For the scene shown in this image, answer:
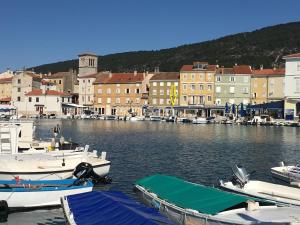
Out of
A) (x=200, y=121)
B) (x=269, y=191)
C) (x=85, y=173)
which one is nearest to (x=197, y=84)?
(x=200, y=121)

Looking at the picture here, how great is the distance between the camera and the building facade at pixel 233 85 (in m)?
Result: 118

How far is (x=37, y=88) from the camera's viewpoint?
139 m

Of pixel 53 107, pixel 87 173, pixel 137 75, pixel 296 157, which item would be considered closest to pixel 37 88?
pixel 53 107

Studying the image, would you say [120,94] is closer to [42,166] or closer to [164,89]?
[164,89]

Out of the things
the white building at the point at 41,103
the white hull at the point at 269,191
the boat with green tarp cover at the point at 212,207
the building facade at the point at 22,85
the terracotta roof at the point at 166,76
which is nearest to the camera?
the boat with green tarp cover at the point at 212,207

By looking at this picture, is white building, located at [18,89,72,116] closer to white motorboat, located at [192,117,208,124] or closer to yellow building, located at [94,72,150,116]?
yellow building, located at [94,72,150,116]

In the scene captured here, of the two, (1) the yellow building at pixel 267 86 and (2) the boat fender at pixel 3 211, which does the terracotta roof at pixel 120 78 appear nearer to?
(1) the yellow building at pixel 267 86

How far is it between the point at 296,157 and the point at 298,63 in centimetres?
6110

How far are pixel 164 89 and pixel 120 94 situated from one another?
42.6 ft

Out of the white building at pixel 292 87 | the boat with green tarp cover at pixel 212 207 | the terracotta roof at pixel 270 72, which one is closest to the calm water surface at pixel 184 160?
the boat with green tarp cover at pixel 212 207

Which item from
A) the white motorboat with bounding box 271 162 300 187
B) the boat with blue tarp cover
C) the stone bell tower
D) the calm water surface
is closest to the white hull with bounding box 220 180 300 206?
the white motorboat with bounding box 271 162 300 187

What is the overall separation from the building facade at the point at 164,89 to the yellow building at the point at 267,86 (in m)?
18.0

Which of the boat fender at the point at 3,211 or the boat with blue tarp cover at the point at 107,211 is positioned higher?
the boat with blue tarp cover at the point at 107,211

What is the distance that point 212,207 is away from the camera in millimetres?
15281
